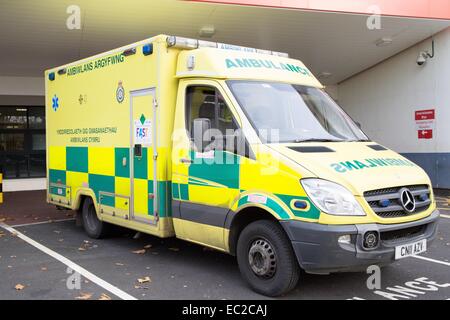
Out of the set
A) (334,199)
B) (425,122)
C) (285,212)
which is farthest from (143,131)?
(425,122)

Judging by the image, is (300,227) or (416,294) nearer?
(300,227)

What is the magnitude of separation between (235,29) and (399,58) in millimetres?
5788

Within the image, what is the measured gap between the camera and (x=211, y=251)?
22.1 feet

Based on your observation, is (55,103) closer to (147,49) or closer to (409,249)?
(147,49)

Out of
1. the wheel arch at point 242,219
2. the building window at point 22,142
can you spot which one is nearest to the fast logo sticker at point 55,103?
the wheel arch at point 242,219

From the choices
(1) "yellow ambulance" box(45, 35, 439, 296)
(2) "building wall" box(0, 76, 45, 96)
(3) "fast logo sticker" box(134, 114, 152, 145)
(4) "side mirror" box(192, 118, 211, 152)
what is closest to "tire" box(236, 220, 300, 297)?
(1) "yellow ambulance" box(45, 35, 439, 296)

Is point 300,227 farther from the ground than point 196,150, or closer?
closer

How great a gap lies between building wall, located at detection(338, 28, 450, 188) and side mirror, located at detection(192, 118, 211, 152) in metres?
9.84

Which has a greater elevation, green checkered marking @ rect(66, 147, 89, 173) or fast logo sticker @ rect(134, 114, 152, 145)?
fast logo sticker @ rect(134, 114, 152, 145)

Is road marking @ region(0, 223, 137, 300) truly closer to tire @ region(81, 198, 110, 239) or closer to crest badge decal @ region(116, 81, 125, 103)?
tire @ region(81, 198, 110, 239)

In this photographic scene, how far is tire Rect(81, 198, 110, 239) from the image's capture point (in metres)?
7.39

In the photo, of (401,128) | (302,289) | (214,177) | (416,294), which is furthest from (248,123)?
(401,128)

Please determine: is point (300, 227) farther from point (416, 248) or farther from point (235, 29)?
point (235, 29)

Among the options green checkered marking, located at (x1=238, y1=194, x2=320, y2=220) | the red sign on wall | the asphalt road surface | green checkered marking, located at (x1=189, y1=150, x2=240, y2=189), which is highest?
the red sign on wall
